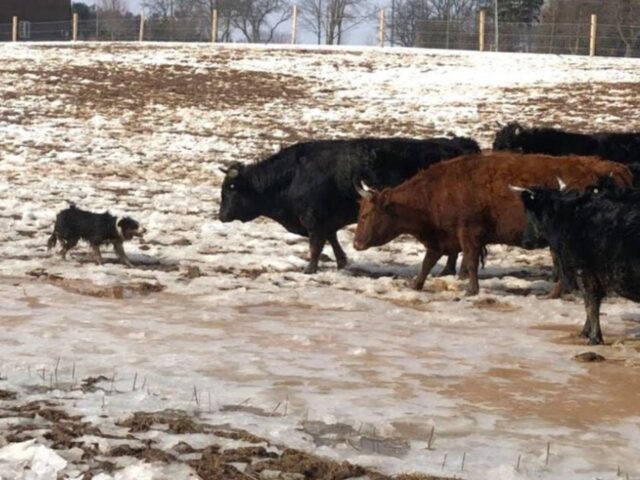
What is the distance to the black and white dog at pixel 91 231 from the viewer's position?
11.5m

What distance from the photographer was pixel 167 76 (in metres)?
31.7

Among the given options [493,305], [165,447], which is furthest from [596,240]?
[165,447]

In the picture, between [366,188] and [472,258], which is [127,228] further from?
[472,258]

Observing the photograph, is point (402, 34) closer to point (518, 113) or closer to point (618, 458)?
point (518, 113)

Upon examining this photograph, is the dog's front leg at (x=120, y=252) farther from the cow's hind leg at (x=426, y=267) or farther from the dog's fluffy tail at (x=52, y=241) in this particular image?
the cow's hind leg at (x=426, y=267)

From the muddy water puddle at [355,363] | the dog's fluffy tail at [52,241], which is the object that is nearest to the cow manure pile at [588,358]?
the muddy water puddle at [355,363]

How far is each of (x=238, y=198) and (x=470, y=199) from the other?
346 cm

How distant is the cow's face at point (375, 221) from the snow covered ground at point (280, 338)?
429 mm

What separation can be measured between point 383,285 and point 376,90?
20076 mm

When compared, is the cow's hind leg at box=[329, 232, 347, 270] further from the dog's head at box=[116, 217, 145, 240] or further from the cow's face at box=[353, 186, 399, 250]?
the dog's head at box=[116, 217, 145, 240]

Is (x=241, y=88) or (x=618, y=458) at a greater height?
(x=241, y=88)

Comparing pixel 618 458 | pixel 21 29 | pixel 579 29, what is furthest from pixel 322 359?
pixel 21 29

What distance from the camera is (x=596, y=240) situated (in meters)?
7.94

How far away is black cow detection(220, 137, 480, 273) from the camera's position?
12141 mm
